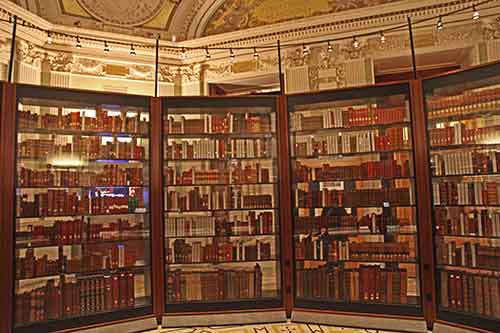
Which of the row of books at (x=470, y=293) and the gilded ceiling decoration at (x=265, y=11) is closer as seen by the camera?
the row of books at (x=470, y=293)

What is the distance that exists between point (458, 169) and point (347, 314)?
73.8 inches

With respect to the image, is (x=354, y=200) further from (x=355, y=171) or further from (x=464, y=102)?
(x=464, y=102)

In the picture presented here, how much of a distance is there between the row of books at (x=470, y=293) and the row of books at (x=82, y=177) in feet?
11.0

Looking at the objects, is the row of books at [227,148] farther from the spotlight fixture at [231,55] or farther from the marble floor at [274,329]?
the spotlight fixture at [231,55]

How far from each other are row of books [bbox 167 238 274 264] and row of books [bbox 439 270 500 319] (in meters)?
1.83

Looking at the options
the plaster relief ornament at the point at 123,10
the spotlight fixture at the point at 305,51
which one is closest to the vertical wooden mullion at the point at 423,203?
the spotlight fixture at the point at 305,51

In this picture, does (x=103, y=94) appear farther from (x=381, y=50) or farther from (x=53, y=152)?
(x=381, y=50)

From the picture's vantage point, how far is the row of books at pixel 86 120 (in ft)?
13.1

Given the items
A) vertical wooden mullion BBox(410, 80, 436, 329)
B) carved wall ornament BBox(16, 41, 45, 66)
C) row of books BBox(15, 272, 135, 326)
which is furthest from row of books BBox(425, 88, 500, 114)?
carved wall ornament BBox(16, 41, 45, 66)

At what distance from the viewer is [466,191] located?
153 inches

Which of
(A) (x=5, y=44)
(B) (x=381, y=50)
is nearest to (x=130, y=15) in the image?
(A) (x=5, y=44)

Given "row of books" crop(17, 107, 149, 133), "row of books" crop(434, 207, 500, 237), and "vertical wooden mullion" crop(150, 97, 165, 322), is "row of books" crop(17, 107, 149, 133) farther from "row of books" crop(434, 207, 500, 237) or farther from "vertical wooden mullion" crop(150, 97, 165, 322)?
"row of books" crop(434, 207, 500, 237)

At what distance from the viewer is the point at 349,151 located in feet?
14.7

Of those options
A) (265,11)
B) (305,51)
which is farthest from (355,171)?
(265,11)
